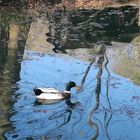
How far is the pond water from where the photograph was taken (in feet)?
41.5

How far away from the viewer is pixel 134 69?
1873 centimetres

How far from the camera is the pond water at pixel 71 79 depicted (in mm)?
12648

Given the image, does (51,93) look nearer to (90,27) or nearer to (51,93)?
(51,93)

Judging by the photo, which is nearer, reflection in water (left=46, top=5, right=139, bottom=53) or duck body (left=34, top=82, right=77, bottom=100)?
duck body (left=34, top=82, right=77, bottom=100)

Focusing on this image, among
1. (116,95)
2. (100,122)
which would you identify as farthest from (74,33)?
(100,122)

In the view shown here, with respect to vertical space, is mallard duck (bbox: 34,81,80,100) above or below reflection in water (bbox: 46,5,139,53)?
below

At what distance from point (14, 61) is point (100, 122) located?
7004 millimetres

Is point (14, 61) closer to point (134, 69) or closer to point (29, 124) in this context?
point (134, 69)

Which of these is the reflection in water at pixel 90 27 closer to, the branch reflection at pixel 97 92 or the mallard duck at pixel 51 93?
the branch reflection at pixel 97 92

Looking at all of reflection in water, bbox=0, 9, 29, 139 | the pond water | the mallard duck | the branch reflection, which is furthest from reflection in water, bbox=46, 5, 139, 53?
the mallard duck

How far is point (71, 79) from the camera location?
17.2 m

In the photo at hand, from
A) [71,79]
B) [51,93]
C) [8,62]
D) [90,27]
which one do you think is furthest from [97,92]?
[90,27]

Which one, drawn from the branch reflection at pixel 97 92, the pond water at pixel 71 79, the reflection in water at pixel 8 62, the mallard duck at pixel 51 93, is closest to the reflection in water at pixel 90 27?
the pond water at pixel 71 79

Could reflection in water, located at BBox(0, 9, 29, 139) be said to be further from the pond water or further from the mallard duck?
the mallard duck
